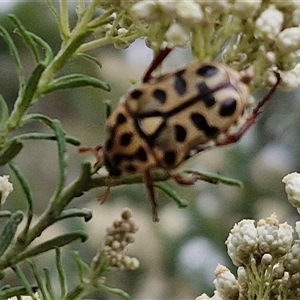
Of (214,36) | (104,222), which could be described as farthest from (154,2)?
(104,222)

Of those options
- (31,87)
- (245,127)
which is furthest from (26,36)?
(245,127)

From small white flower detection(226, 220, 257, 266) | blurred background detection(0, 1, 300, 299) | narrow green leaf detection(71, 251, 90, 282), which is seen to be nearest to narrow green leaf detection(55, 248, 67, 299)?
narrow green leaf detection(71, 251, 90, 282)

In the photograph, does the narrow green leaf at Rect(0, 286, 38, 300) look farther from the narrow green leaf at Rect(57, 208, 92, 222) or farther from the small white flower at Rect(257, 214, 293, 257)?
the small white flower at Rect(257, 214, 293, 257)

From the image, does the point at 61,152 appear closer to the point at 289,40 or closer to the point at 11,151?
the point at 11,151

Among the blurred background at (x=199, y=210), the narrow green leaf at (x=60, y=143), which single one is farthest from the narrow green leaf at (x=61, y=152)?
the blurred background at (x=199, y=210)

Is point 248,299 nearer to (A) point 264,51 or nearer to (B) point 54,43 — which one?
(A) point 264,51
